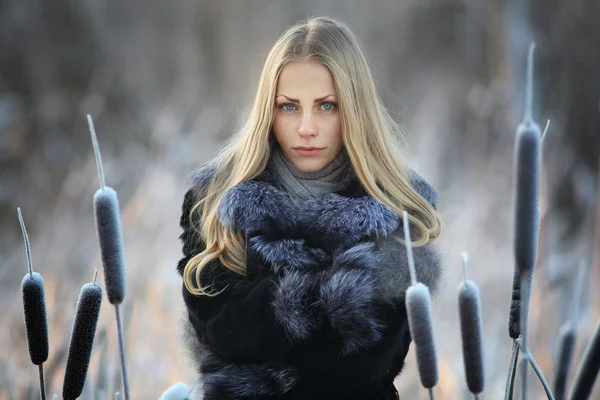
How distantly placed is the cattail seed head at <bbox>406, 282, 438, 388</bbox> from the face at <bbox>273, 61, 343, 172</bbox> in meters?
0.30

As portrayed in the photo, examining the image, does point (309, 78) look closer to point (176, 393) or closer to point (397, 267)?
point (397, 267)

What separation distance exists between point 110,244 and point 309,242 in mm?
284

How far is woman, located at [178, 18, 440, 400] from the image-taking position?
3.14 ft

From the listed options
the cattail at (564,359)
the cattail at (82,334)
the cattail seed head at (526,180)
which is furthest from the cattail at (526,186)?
the cattail at (82,334)

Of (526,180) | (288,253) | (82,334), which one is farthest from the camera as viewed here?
(288,253)

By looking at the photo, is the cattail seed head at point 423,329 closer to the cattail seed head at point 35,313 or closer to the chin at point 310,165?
the chin at point 310,165

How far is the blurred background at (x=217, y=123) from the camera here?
6.49 feet

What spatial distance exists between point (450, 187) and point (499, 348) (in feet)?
3.14

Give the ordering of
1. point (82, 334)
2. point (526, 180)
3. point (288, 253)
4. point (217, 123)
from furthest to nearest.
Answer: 1. point (217, 123)
2. point (288, 253)
3. point (82, 334)
4. point (526, 180)

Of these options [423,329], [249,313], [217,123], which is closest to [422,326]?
[423,329]

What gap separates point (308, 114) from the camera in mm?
1022

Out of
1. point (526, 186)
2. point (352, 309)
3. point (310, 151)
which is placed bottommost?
point (352, 309)

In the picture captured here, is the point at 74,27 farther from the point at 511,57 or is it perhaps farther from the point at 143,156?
the point at 511,57

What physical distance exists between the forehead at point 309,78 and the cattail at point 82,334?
0.35 meters
